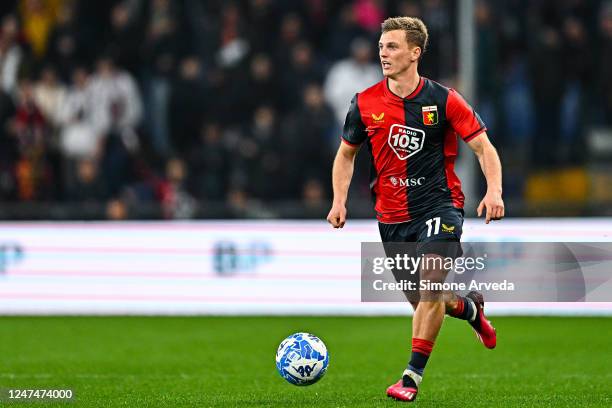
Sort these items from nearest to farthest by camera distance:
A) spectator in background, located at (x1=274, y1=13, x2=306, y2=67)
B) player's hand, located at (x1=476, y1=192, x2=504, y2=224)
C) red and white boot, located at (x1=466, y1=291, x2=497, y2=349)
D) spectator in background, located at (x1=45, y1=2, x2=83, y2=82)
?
player's hand, located at (x1=476, y1=192, x2=504, y2=224) < red and white boot, located at (x1=466, y1=291, x2=497, y2=349) < spectator in background, located at (x1=274, y1=13, x2=306, y2=67) < spectator in background, located at (x1=45, y1=2, x2=83, y2=82)

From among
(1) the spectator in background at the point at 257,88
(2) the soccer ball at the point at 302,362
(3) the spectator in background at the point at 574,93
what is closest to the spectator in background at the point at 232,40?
(1) the spectator in background at the point at 257,88

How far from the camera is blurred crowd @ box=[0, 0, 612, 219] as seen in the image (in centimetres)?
1688

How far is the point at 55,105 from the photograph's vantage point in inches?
705

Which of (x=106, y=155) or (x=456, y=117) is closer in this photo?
(x=456, y=117)

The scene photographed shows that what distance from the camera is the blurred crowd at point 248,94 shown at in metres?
16.9

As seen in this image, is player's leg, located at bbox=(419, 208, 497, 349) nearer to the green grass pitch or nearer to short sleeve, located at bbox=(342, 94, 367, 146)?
the green grass pitch

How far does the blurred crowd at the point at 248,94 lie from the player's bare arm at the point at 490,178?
820 centimetres

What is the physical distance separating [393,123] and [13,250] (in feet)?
27.6

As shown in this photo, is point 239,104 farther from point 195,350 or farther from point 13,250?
point 195,350

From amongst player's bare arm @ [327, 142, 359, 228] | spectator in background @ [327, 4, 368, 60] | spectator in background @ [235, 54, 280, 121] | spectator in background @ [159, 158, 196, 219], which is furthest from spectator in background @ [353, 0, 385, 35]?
player's bare arm @ [327, 142, 359, 228]

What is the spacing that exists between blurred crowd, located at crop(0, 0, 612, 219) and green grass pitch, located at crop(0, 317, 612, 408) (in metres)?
2.57

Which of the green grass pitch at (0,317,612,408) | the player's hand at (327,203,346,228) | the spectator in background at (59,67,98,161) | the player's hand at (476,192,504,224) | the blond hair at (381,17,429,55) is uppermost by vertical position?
the blond hair at (381,17,429,55)

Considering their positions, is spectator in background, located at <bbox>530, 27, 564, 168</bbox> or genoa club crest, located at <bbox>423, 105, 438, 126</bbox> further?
spectator in background, located at <bbox>530, 27, 564, 168</bbox>

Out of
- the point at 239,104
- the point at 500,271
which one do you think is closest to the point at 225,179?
the point at 239,104
